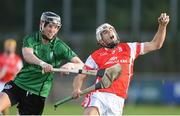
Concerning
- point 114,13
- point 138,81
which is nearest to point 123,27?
point 114,13

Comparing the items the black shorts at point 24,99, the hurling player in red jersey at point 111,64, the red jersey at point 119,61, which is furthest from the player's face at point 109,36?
the black shorts at point 24,99

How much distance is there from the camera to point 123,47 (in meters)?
12.2

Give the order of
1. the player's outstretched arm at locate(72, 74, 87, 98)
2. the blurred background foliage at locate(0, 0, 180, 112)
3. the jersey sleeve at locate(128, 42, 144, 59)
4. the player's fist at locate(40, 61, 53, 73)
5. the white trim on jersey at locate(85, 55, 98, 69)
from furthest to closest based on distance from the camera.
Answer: the blurred background foliage at locate(0, 0, 180, 112) < the jersey sleeve at locate(128, 42, 144, 59) < the white trim on jersey at locate(85, 55, 98, 69) < the player's outstretched arm at locate(72, 74, 87, 98) < the player's fist at locate(40, 61, 53, 73)

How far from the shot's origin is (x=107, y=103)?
38.9ft

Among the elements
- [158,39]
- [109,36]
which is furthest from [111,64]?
[158,39]

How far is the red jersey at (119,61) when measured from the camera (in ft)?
39.1

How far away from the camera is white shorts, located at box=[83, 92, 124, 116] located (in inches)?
467

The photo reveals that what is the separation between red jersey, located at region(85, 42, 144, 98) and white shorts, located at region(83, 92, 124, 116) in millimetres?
69

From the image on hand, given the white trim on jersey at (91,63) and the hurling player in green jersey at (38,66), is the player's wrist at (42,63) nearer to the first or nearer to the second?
the hurling player in green jersey at (38,66)

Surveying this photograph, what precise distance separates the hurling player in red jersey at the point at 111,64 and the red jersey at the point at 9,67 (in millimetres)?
7645

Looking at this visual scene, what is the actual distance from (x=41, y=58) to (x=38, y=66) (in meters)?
0.12

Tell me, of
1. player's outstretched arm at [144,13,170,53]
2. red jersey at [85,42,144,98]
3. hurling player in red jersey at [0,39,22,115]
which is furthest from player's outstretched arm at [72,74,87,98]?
hurling player in red jersey at [0,39,22,115]

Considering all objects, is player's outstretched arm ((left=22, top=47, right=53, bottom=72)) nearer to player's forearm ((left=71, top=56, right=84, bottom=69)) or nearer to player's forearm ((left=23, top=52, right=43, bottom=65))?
player's forearm ((left=23, top=52, right=43, bottom=65))

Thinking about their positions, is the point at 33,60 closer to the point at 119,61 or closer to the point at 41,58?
the point at 41,58
